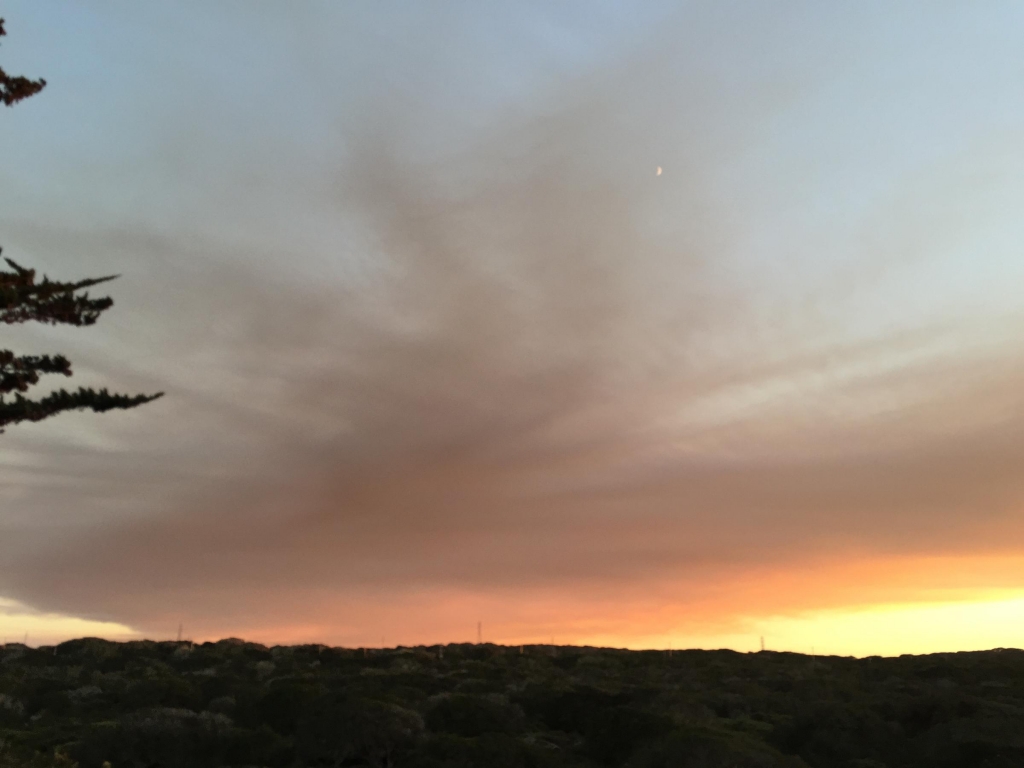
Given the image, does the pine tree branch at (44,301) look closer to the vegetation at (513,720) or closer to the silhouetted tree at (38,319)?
the silhouetted tree at (38,319)

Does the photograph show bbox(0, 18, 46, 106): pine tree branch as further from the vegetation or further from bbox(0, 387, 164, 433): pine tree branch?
the vegetation

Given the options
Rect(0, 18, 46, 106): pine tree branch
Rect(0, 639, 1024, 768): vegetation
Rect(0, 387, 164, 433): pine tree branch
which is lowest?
Rect(0, 639, 1024, 768): vegetation

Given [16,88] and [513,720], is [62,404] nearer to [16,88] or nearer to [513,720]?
[16,88]

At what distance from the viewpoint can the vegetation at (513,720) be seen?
82.4 feet

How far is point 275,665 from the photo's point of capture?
57.3 m

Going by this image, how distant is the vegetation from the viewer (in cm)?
2511

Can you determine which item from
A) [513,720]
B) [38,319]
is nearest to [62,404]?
[38,319]

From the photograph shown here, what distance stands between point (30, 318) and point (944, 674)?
169 ft

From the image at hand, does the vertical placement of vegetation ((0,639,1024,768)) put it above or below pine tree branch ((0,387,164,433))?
below

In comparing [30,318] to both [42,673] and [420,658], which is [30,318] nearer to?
[42,673]

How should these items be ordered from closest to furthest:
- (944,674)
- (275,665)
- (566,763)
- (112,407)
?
(112,407), (566,763), (944,674), (275,665)

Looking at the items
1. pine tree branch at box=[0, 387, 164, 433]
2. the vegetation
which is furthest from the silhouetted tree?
the vegetation

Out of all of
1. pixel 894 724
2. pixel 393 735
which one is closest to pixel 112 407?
pixel 393 735

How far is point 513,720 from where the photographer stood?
3175 cm
